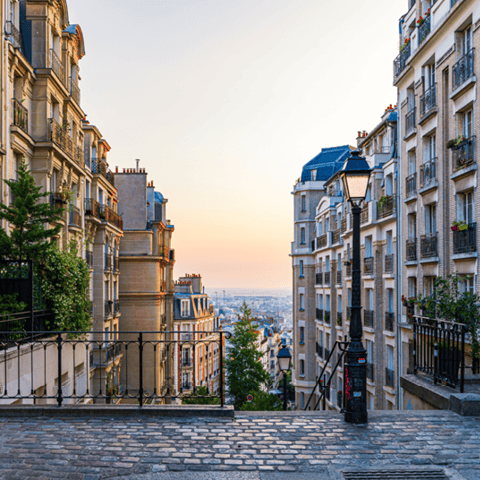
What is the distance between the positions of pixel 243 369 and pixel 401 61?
2750 centimetres

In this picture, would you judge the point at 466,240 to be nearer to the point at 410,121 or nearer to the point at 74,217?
the point at 410,121


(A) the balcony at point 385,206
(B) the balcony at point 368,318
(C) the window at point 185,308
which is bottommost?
(C) the window at point 185,308

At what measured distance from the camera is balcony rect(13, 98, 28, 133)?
61.4 feet

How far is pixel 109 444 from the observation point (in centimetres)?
705

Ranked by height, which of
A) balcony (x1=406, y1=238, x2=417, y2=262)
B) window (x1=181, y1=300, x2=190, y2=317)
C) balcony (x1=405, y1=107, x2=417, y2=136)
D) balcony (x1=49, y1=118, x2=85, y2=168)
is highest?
balcony (x1=405, y1=107, x2=417, y2=136)

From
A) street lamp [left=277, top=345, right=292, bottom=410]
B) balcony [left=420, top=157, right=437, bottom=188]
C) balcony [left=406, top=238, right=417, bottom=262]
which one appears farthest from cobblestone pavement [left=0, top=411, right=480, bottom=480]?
balcony [left=406, top=238, right=417, bottom=262]

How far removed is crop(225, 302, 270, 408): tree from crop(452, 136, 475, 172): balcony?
26639 mm

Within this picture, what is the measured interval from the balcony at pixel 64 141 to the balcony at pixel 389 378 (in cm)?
1830

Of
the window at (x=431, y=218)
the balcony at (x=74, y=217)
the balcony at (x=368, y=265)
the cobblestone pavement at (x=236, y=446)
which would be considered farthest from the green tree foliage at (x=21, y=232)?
the balcony at (x=368, y=265)

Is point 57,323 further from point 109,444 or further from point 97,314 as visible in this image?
point 97,314

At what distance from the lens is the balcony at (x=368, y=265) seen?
28292 millimetres

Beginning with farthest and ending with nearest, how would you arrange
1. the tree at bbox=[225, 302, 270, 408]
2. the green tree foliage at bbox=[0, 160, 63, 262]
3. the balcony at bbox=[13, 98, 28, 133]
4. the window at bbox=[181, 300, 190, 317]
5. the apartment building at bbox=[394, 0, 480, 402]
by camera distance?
the window at bbox=[181, 300, 190, 317] < the tree at bbox=[225, 302, 270, 408] < the balcony at bbox=[13, 98, 28, 133] < the apartment building at bbox=[394, 0, 480, 402] < the green tree foliage at bbox=[0, 160, 63, 262]

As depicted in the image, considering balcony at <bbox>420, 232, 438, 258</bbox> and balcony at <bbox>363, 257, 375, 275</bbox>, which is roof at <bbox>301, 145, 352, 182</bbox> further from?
balcony at <bbox>420, 232, 438, 258</bbox>

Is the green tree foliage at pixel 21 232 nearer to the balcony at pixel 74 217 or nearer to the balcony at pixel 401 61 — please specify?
the balcony at pixel 74 217
